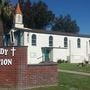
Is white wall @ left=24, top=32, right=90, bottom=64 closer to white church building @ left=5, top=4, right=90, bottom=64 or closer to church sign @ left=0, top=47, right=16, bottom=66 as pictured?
white church building @ left=5, top=4, right=90, bottom=64

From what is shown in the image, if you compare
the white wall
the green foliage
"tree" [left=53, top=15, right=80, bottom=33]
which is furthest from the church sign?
"tree" [left=53, top=15, right=80, bottom=33]

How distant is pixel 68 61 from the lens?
2009 inches

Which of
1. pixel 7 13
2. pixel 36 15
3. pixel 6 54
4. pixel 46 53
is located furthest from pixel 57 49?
pixel 6 54

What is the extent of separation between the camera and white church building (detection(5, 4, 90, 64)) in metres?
46.3

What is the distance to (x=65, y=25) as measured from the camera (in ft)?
302

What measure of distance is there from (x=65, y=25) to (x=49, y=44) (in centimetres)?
4368

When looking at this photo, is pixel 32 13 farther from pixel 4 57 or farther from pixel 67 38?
pixel 4 57

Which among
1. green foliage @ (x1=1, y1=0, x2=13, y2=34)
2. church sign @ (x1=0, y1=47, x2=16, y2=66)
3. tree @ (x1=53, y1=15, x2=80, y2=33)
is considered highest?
tree @ (x1=53, y1=15, x2=80, y2=33)

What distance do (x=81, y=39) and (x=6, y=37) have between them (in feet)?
39.1

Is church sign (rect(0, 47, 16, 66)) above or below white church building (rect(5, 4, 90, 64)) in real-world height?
below

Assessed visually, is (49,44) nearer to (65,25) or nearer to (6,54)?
(6,54)

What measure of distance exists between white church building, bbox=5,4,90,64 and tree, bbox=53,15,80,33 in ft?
113

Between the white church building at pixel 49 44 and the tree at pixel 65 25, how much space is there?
34.5 meters

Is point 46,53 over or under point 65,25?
under
